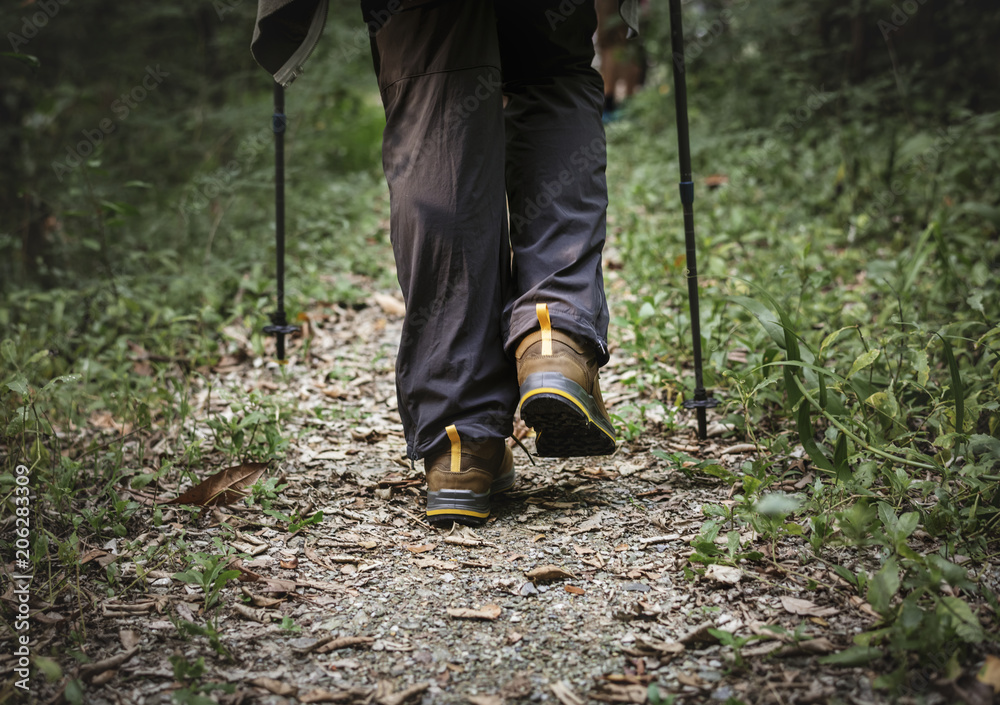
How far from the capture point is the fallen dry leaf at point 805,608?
1.18 m

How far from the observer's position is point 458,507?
160 cm

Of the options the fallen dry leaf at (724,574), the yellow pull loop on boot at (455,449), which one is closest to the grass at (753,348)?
the fallen dry leaf at (724,574)

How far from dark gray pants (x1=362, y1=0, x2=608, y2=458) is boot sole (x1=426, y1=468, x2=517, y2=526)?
102 millimetres

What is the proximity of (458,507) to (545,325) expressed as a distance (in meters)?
0.45

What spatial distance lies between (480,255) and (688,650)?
0.86 meters

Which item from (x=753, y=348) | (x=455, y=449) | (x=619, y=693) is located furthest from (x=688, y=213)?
(x=619, y=693)

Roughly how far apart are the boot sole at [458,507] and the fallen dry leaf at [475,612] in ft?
1.09

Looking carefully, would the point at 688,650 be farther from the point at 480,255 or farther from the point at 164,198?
the point at 164,198

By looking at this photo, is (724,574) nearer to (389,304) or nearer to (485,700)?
(485,700)

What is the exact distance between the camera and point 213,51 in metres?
4.77

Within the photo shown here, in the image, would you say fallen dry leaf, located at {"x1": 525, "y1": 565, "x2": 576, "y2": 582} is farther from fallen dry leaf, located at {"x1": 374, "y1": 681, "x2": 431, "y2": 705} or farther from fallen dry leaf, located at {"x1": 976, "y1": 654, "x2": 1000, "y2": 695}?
fallen dry leaf, located at {"x1": 976, "y1": 654, "x2": 1000, "y2": 695}

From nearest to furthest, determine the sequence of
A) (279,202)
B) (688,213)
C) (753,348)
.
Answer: (688,213) < (753,348) < (279,202)

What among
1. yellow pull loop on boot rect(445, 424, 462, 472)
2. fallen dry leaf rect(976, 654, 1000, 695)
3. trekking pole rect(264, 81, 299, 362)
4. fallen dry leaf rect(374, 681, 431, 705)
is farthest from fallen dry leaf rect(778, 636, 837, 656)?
trekking pole rect(264, 81, 299, 362)

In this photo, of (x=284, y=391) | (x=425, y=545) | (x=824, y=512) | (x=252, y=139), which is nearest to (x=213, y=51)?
(x=252, y=139)
